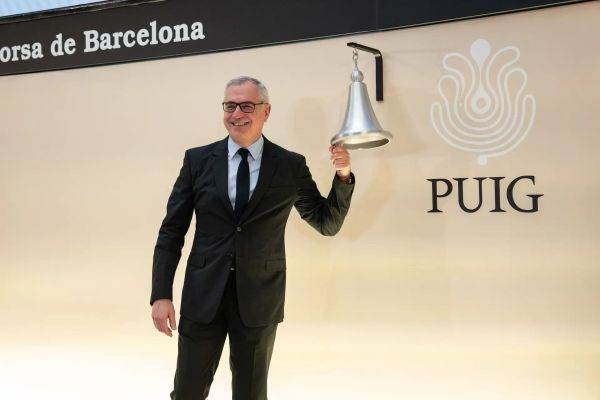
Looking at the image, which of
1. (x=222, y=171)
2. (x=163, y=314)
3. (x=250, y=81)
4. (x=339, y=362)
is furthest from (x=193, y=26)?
(x=339, y=362)

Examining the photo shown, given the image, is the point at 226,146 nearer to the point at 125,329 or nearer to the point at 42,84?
the point at 125,329

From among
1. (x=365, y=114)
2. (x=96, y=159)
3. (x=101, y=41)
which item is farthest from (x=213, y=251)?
(x=101, y=41)

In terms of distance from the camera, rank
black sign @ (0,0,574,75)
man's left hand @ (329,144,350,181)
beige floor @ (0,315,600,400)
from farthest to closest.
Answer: black sign @ (0,0,574,75) → beige floor @ (0,315,600,400) → man's left hand @ (329,144,350,181)

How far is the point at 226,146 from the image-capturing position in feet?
8.46

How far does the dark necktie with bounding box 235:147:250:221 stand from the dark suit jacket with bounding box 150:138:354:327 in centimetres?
2

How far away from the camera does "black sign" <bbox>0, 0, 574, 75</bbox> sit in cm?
308

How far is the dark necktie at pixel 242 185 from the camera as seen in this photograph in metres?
2.46

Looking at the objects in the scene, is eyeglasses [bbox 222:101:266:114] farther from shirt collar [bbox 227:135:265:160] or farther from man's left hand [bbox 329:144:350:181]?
man's left hand [bbox 329:144:350:181]

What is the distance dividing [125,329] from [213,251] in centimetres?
149

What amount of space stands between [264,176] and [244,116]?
24cm

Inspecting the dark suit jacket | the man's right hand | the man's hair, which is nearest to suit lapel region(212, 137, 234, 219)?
the dark suit jacket

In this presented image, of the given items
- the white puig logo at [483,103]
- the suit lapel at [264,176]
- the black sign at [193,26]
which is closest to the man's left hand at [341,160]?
the suit lapel at [264,176]

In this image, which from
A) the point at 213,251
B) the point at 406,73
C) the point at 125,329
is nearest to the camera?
the point at 213,251

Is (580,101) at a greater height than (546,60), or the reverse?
(546,60)
